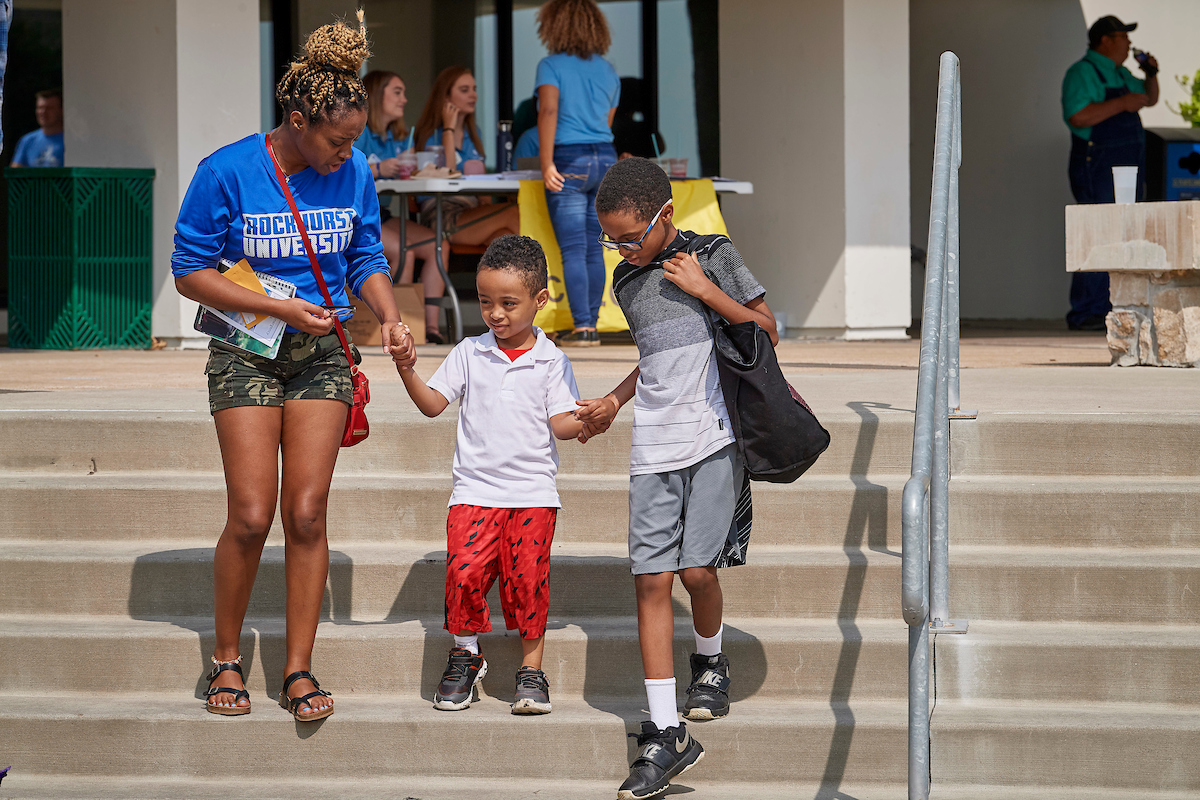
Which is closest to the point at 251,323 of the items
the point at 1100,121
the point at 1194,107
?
the point at 1100,121

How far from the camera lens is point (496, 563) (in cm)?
348

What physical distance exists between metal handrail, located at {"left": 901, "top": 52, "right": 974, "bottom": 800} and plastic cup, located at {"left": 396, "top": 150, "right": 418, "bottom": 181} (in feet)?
15.5

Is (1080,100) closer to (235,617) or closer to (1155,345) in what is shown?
(1155,345)

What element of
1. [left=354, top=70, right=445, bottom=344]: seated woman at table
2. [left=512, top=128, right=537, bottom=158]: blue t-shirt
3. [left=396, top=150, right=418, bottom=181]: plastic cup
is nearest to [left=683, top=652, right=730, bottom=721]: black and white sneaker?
[left=396, top=150, right=418, bottom=181]: plastic cup

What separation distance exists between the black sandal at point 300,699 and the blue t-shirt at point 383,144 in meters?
6.01

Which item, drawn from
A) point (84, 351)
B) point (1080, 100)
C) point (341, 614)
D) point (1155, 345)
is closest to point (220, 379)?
point (341, 614)

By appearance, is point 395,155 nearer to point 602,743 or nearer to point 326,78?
point 326,78

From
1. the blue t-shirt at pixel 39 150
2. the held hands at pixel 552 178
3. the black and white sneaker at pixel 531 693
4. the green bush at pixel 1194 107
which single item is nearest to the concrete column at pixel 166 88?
the blue t-shirt at pixel 39 150

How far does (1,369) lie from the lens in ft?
21.9

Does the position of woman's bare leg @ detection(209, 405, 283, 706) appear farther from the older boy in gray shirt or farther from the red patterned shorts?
the older boy in gray shirt

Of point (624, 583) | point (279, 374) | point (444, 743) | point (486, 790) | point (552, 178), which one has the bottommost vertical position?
point (486, 790)

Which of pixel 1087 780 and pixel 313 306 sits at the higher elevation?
pixel 313 306

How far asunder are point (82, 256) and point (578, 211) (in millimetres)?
3133

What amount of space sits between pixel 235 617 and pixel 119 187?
18.2 ft
